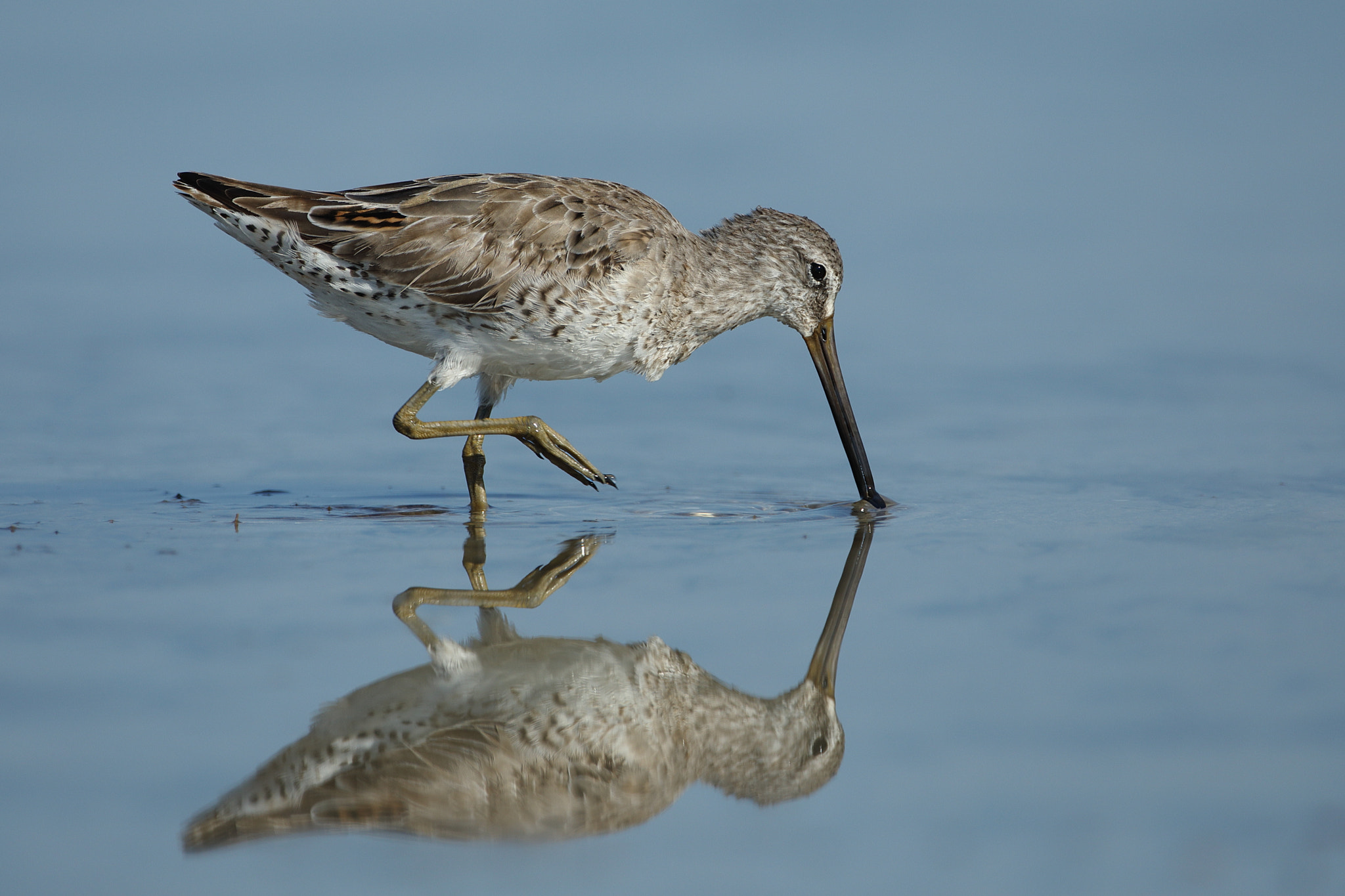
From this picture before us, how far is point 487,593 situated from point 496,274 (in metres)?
1.87

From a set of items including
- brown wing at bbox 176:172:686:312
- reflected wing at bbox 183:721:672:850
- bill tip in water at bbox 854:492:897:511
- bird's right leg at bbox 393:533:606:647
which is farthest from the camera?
bill tip in water at bbox 854:492:897:511

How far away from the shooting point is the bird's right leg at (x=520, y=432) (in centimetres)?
690

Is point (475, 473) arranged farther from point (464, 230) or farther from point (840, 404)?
point (840, 404)

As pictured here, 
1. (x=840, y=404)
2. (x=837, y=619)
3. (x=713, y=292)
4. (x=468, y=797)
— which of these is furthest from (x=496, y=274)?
(x=468, y=797)

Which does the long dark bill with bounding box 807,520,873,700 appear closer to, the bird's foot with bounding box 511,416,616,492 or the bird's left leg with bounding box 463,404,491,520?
the bird's foot with bounding box 511,416,616,492

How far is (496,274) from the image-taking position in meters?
6.65

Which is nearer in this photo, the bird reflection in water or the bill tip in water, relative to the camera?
the bird reflection in water

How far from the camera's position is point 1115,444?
7867 mm

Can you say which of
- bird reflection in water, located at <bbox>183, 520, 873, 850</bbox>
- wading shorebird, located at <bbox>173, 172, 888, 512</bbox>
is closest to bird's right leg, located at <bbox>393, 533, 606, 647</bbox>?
bird reflection in water, located at <bbox>183, 520, 873, 850</bbox>

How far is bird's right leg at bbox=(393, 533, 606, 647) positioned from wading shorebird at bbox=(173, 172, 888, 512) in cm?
103

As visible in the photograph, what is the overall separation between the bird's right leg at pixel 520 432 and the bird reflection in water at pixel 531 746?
6.32 feet

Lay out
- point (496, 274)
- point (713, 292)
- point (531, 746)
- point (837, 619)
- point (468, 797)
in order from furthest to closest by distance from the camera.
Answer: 1. point (713, 292)
2. point (496, 274)
3. point (837, 619)
4. point (531, 746)
5. point (468, 797)

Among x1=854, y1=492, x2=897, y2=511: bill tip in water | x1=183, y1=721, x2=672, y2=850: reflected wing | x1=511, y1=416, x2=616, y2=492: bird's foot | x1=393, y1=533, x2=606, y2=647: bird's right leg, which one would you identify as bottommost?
x1=183, y1=721, x2=672, y2=850: reflected wing

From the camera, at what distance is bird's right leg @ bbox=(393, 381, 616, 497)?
690 cm
